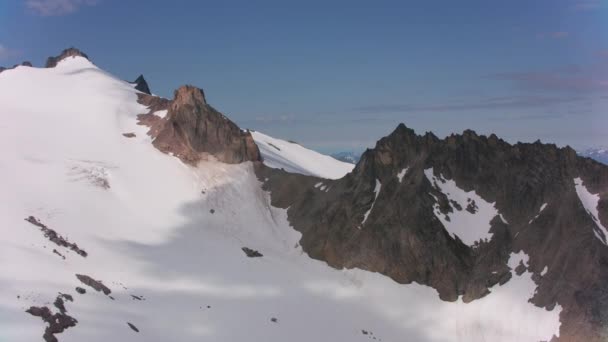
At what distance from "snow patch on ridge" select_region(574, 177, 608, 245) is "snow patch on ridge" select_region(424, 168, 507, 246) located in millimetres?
9877

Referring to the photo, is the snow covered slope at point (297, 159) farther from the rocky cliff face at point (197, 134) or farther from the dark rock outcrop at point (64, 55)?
the dark rock outcrop at point (64, 55)

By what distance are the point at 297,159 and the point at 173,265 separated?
219 ft

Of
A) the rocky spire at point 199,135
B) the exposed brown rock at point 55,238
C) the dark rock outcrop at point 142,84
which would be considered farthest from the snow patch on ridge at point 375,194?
the dark rock outcrop at point 142,84

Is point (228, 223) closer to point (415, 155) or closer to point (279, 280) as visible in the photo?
point (279, 280)

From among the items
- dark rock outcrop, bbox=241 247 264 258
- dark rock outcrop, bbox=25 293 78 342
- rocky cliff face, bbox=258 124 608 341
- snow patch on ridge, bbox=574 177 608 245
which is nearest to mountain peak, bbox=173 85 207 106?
rocky cliff face, bbox=258 124 608 341

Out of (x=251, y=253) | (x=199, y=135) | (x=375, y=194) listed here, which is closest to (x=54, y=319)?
(x=251, y=253)

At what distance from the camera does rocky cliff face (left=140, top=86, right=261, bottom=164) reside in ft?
296

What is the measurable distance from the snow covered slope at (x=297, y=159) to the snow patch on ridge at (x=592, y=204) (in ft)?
172

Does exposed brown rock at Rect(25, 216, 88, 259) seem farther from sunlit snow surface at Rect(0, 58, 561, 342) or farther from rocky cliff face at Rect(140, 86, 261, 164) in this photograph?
rocky cliff face at Rect(140, 86, 261, 164)

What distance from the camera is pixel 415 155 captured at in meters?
78.2

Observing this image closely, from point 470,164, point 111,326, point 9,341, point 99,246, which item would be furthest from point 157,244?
point 470,164

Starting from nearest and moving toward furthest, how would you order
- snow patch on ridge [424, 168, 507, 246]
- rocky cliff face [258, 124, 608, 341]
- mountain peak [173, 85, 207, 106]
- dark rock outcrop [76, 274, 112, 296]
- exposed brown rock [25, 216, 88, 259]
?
1. dark rock outcrop [76, 274, 112, 296]
2. exposed brown rock [25, 216, 88, 259]
3. rocky cliff face [258, 124, 608, 341]
4. snow patch on ridge [424, 168, 507, 246]
5. mountain peak [173, 85, 207, 106]

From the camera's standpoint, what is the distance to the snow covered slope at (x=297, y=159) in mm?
110188

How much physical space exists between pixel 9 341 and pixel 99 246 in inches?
1044
